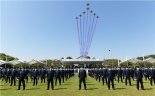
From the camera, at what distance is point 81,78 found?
23.5 metres

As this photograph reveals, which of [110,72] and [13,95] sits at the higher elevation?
[110,72]

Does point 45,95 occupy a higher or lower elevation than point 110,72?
lower

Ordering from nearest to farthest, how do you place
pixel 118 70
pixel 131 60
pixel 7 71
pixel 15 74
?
pixel 15 74
pixel 7 71
pixel 118 70
pixel 131 60

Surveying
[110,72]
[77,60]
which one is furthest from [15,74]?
[77,60]

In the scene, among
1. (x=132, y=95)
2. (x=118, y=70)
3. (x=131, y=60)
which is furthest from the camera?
(x=131, y=60)

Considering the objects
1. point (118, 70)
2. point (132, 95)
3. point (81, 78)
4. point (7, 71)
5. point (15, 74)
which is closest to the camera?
point (132, 95)

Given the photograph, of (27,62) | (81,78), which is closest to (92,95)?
(81,78)

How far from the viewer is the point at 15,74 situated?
2816cm

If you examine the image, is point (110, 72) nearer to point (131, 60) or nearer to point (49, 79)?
point (49, 79)

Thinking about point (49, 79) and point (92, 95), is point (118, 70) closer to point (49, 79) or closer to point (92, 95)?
point (49, 79)

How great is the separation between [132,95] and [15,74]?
13625mm

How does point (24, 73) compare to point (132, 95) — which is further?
point (24, 73)

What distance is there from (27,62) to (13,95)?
38.8 meters

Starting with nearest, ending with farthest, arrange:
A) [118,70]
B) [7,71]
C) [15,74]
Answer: [15,74], [7,71], [118,70]
